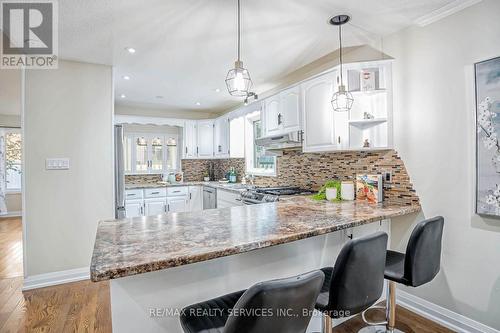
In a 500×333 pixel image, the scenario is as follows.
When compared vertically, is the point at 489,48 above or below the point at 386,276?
above

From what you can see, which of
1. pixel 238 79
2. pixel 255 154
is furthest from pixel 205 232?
pixel 255 154

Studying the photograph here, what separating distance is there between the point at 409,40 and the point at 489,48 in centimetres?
64

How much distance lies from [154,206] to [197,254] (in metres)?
4.08

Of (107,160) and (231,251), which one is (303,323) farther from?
(107,160)

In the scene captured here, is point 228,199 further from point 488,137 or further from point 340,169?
point 488,137

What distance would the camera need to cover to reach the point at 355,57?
2.78 meters

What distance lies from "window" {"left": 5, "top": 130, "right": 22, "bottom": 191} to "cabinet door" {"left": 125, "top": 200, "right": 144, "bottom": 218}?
4.12 meters

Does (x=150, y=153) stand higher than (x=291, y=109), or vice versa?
(x=291, y=109)

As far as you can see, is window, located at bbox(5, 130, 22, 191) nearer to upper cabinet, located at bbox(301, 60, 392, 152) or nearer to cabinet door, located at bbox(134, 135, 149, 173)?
cabinet door, located at bbox(134, 135, 149, 173)

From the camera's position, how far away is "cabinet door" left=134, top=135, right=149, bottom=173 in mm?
5402

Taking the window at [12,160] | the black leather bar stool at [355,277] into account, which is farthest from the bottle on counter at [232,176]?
the window at [12,160]

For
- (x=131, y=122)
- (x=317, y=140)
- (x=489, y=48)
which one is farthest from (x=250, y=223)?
(x=131, y=122)

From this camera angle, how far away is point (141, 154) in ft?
17.9

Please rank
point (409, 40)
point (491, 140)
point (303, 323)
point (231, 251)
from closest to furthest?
1. point (303, 323)
2. point (231, 251)
3. point (491, 140)
4. point (409, 40)
